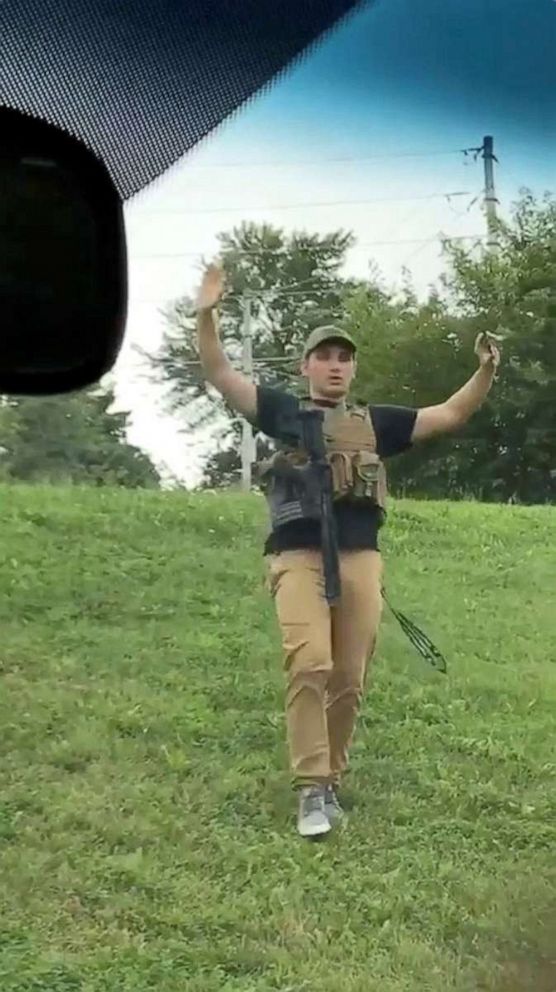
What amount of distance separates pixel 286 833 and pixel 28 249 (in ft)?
3.42

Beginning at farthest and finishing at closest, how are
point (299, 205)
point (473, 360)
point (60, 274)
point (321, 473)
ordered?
1. point (473, 360)
2. point (299, 205)
3. point (321, 473)
4. point (60, 274)

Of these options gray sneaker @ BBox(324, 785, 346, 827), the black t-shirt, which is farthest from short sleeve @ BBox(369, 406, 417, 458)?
gray sneaker @ BBox(324, 785, 346, 827)

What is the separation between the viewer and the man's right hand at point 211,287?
1.75 meters

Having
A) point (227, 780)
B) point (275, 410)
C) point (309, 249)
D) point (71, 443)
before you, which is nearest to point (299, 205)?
point (309, 249)

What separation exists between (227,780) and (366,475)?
38 centimetres

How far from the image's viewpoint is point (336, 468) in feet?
5.71

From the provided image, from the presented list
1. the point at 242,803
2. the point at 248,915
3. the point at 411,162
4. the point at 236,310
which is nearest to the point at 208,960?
the point at 248,915

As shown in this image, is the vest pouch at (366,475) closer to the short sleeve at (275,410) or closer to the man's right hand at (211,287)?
the short sleeve at (275,410)

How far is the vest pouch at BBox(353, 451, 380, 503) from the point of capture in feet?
5.79

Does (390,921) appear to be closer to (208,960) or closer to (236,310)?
(208,960)

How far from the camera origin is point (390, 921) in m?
1.76

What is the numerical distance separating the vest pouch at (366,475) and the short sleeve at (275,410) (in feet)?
0.30

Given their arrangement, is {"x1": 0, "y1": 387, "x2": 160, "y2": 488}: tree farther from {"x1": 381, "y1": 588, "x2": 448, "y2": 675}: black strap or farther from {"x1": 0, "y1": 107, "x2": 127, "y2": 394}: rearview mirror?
{"x1": 0, "y1": 107, "x2": 127, "y2": 394}: rearview mirror

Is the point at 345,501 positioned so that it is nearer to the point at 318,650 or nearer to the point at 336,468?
the point at 336,468
